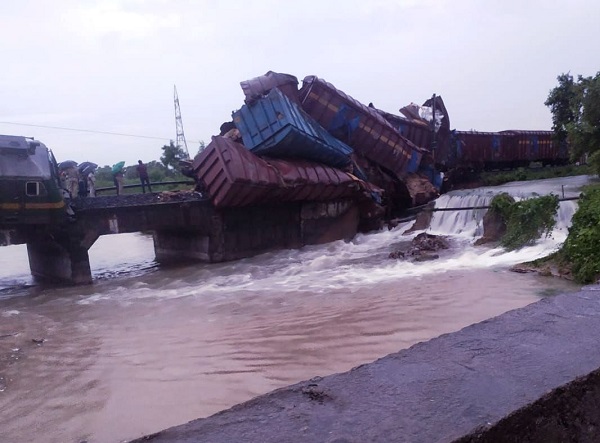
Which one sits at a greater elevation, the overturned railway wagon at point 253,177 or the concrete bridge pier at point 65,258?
the overturned railway wagon at point 253,177

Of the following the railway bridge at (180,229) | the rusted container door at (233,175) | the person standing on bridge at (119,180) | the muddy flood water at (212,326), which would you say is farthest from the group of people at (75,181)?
the rusted container door at (233,175)

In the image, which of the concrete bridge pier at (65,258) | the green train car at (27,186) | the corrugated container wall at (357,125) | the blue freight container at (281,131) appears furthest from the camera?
the corrugated container wall at (357,125)

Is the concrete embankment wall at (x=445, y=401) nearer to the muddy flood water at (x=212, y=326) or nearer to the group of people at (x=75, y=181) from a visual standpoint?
the muddy flood water at (x=212, y=326)

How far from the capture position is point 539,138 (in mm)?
27875

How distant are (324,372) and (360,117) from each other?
39.8ft

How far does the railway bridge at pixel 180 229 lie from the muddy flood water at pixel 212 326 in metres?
0.56

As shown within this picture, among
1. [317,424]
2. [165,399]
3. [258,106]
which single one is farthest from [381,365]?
[258,106]

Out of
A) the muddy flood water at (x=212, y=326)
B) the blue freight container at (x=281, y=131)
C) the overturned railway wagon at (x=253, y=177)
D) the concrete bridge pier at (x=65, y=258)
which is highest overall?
the blue freight container at (x=281, y=131)

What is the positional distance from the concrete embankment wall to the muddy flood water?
2.95 m

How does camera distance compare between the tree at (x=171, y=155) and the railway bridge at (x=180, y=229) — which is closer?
the railway bridge at (x=180, y=229)

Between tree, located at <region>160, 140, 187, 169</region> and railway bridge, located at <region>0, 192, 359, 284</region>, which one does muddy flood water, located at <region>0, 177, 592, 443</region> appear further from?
tree, located at <region>160, 140, 187, 169</region>

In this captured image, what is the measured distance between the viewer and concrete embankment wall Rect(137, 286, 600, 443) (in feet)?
5.48

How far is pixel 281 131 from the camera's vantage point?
47.2 feet

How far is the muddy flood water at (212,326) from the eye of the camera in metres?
5.21
